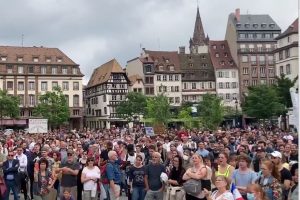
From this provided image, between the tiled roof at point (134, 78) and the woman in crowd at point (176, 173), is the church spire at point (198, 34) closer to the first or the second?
the tiled roof at point (134, 78)

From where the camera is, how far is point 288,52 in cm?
7950

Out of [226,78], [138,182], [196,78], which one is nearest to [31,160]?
[138,182]

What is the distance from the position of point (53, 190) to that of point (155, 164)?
2953 mm

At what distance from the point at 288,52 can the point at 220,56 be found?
67.2 feet

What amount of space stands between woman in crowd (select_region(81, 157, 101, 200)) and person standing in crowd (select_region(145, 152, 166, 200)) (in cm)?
144

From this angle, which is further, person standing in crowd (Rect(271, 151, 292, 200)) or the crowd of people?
the crowd of people

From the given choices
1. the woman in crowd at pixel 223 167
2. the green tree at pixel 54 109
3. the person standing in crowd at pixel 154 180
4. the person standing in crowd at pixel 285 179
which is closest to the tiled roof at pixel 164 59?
the green tree at pixel 54 109

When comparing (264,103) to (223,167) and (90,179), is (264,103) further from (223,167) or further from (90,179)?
(223,167)

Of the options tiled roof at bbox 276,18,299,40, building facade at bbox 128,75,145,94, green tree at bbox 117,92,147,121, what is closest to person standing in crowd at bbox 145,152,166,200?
tiled roof at bbox 276,18,299,40

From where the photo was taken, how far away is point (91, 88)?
341 ft

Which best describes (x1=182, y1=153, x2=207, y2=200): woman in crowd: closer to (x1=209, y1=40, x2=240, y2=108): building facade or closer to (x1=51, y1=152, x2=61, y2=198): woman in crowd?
(x1=51, y1=152, x2=61, y2=198): woman in crowd

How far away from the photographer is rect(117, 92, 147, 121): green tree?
87.3 metres

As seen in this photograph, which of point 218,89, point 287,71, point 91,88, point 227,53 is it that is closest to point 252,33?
point 227,53

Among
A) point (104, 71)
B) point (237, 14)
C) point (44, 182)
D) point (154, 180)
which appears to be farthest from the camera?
point (237, 14)
